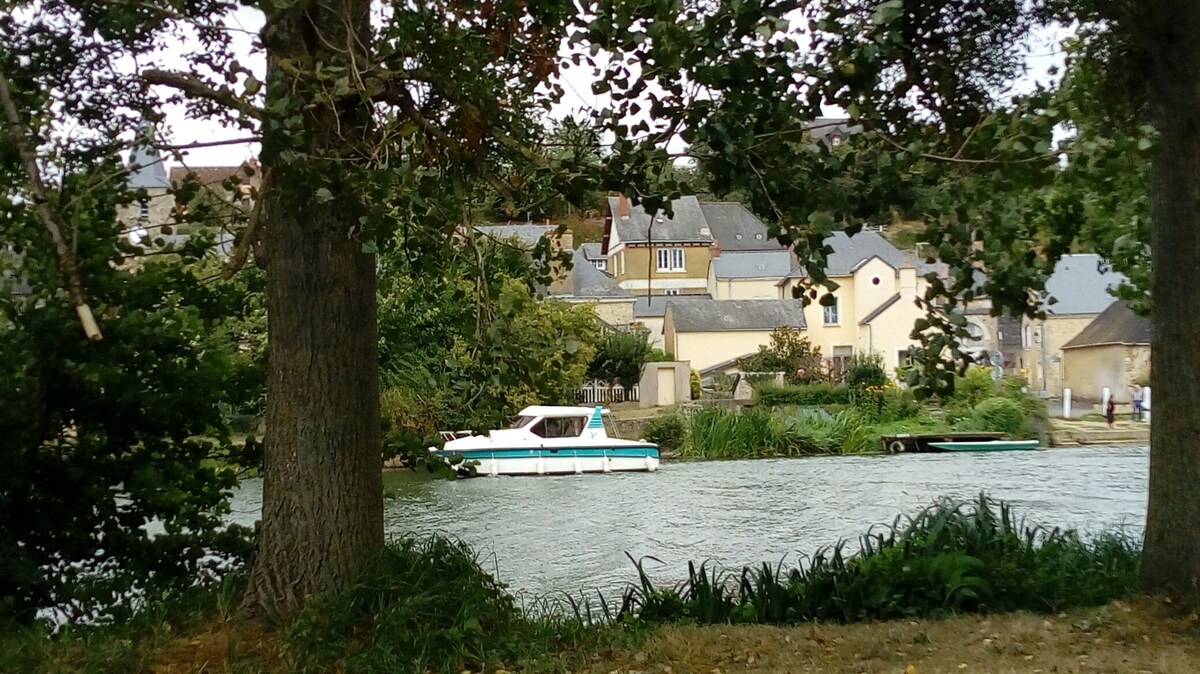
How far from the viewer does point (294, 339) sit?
5020 mm

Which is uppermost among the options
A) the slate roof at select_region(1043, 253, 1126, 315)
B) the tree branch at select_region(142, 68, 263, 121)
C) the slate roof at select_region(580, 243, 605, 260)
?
the slate roof at select_region(580, 243, 605, 260)

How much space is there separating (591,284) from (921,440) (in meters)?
19.3

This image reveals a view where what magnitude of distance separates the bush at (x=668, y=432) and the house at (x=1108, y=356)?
19.2m

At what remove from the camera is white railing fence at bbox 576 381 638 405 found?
111 ft

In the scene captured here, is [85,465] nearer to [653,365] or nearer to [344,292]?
[344,292]

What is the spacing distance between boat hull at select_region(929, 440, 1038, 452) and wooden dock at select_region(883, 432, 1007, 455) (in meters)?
0.23

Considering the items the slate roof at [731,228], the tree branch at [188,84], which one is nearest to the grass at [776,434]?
the tree branch at [188,84]

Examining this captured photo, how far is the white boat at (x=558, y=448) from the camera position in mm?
23562

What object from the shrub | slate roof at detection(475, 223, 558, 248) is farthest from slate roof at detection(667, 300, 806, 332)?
slate roof at detection(475, 223, 558, 248)

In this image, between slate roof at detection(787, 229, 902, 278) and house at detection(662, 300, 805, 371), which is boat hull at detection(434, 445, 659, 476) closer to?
house at detection(662, 300, 805, 371)

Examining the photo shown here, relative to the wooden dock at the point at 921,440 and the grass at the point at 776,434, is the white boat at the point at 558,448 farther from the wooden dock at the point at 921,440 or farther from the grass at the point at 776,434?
the wooden dock at the point at 921,440

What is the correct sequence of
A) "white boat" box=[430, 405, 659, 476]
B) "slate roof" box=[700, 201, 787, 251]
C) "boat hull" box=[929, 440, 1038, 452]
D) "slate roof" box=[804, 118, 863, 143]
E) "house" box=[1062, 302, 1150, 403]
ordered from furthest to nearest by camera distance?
"slate roof" box=[700, 201, 787, 251] → "house" box=[1062, 302, 1150, 403] → "boat hull" box=[929, 440, 1038, 452] → "white boat" box=[430, 405, 659, 476] → "slate roof" box=[804, 118, 863, 143]

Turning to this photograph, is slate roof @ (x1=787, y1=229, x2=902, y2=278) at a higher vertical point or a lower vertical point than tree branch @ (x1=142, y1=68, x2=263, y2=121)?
higher

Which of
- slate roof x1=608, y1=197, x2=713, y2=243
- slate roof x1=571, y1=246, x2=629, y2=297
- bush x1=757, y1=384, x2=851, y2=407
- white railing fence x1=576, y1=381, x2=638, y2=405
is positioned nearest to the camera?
bush x1=757, y1=384, x2=851, y2=407
